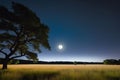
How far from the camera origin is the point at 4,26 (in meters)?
26.1

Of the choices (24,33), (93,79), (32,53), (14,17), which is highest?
(14,17)

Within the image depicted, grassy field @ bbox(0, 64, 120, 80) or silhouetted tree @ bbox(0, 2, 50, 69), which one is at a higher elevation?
silhouetted tree @ bbox(0, 2, 50, 69)

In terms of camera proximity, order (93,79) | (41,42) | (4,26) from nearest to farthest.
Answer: (93,79) < (4,26) < (41,42)

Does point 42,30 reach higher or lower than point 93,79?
higher

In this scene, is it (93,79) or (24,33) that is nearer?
(93,79)

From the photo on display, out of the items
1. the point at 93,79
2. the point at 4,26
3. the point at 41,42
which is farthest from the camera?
the point at 41,42

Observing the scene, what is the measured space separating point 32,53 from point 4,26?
18.2 ft

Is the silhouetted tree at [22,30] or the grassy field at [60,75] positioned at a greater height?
the silhouetted tree at [22,30]

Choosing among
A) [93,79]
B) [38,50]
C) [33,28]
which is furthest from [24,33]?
[93,79]

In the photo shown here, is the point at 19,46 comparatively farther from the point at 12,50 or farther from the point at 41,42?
the point at 41,42

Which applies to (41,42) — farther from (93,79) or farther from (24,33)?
(93,79)

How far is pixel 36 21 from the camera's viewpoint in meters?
27.4

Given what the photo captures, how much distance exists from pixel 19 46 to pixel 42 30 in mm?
4266

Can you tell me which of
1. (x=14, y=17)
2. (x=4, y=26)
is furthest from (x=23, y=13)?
(x=4, y=26)
